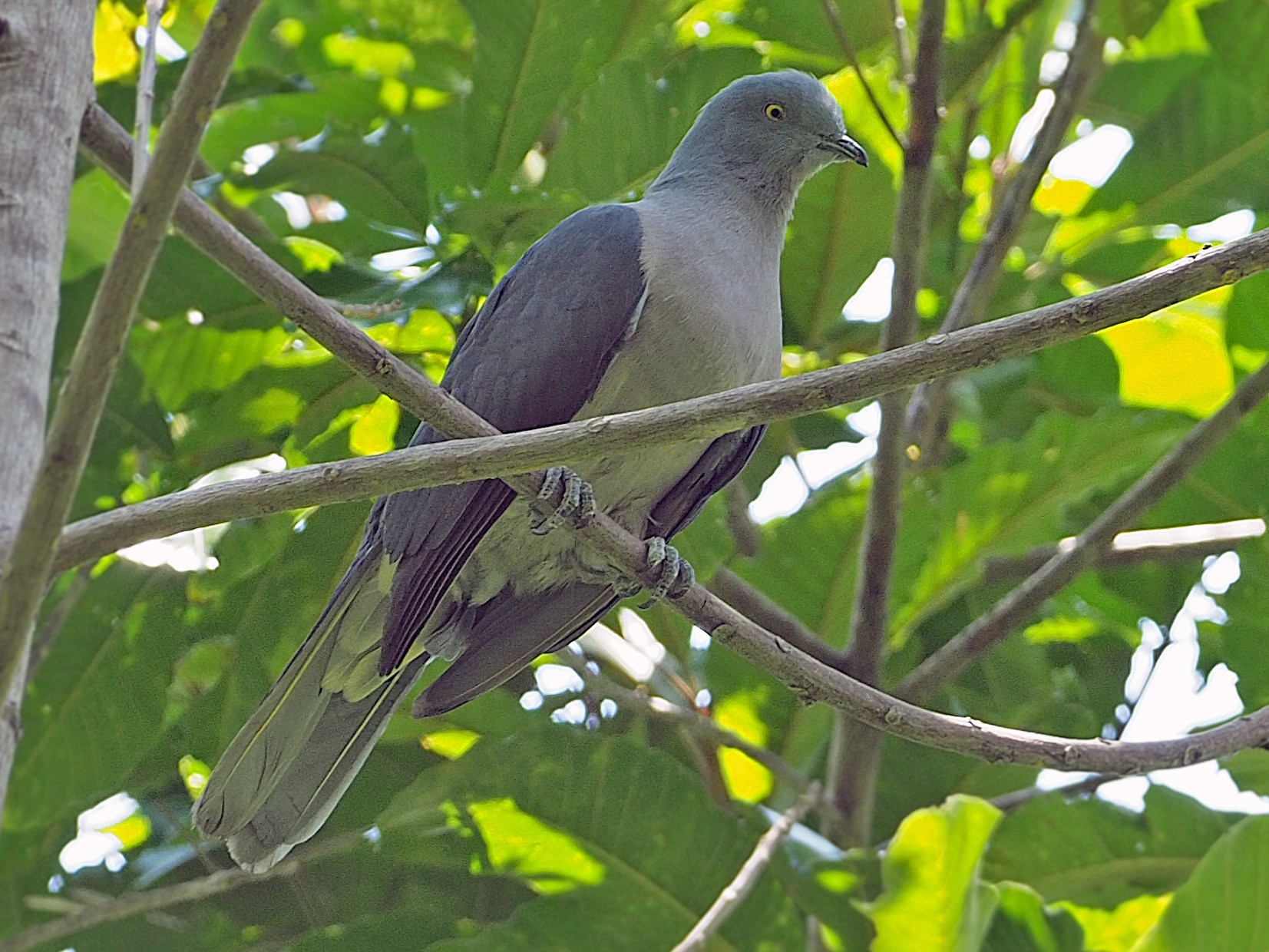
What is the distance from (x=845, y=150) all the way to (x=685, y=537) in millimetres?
1048

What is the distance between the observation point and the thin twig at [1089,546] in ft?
9.82

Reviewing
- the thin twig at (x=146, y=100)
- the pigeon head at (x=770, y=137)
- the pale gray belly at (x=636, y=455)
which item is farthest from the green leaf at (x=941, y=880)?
the thin twig at (x=146, y=100)

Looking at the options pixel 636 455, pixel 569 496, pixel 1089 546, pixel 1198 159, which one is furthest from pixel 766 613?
pixel 1198 159

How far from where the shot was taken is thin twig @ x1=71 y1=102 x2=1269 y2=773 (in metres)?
1.70

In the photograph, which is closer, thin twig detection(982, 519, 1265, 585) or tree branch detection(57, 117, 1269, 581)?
tree branch detection(57, 117, 1269, 581)

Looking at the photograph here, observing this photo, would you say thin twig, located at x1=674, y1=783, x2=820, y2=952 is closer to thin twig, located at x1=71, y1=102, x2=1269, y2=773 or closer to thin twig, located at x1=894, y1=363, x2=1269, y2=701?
thin twig, located at x1=894, y1=363, x2=1269, y2=701

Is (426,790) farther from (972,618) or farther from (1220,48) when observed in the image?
(1220,48)

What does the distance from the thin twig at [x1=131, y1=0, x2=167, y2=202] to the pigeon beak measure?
1782 mm

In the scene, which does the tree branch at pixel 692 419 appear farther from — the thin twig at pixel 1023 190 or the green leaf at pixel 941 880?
the thin twig at pixel 1023 190

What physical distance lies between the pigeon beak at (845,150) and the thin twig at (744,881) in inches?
60.4

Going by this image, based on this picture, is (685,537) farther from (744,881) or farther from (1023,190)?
(1023,190)

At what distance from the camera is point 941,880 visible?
2.87m

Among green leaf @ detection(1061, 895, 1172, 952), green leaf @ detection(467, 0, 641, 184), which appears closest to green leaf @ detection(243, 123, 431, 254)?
green leaf @ detection(467, 0, 641, 184)

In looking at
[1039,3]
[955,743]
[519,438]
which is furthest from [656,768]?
[1039,3]
